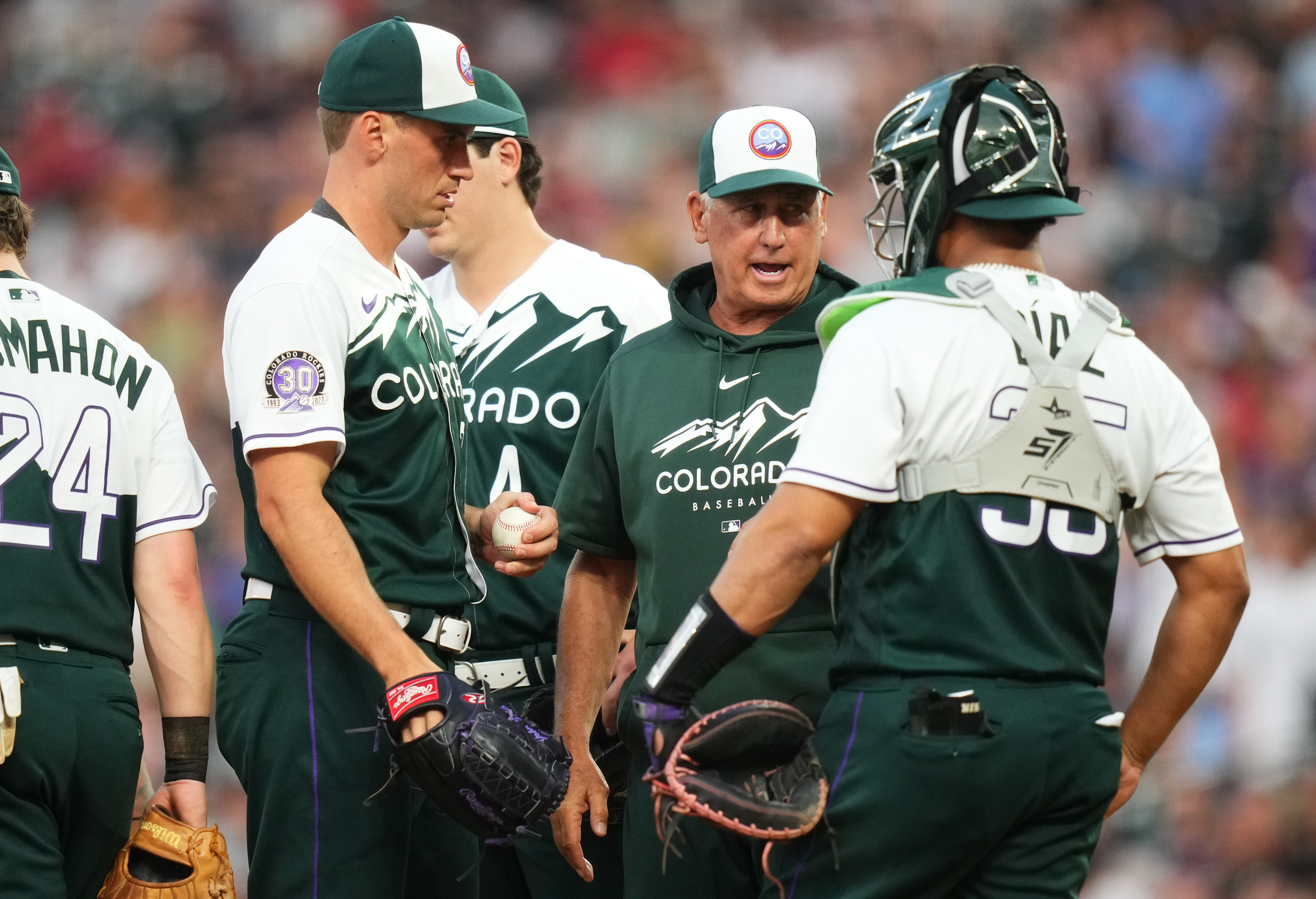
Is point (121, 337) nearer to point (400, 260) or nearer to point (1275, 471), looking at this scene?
point (400, 260)

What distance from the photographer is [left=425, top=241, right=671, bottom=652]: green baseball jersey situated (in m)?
4.62

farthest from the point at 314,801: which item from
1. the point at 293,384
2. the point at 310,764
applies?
the point at 293,384

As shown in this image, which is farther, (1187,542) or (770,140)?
(770,140)

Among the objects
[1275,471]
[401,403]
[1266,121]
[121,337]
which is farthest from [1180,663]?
[1266,121]

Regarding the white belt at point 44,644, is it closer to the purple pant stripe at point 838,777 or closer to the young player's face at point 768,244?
the purple pant stripe at point 838,777

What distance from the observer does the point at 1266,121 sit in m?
10.2

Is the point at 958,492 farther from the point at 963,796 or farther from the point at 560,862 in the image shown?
the point at 560,862

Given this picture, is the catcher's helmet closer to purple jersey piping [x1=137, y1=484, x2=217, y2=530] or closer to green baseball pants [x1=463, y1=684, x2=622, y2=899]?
purple jersey piping [x1=137, y1=484, x2=217, y2=530]

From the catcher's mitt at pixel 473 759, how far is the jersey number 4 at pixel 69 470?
2.59 ft

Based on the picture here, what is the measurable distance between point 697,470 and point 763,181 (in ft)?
2.51

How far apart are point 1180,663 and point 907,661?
2.36 feet

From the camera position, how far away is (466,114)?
369 centimetres

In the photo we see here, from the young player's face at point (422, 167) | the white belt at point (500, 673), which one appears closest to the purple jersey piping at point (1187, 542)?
the young player's face at point (422, 167)

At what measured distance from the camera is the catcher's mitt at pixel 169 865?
3.47m
